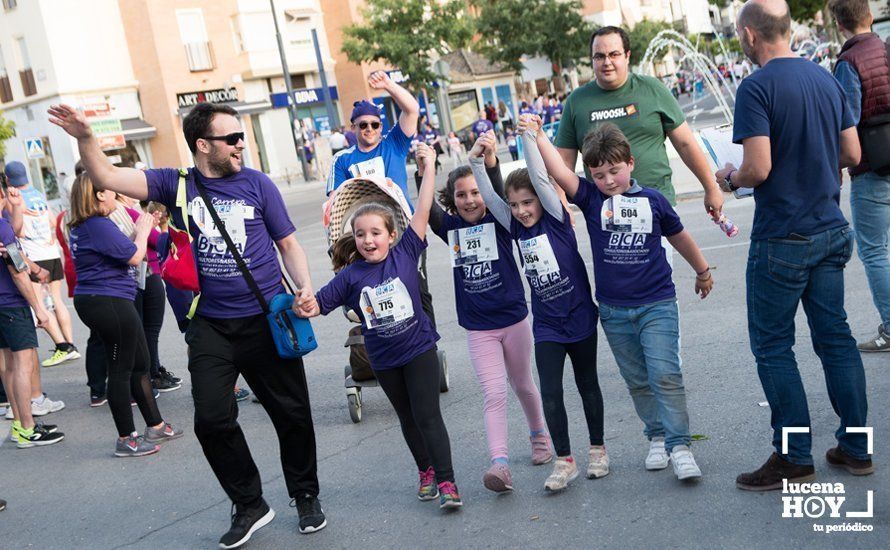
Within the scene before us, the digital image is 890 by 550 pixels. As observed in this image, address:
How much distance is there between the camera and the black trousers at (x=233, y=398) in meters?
4.76

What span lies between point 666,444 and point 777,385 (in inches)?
25.6

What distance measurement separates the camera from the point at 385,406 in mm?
7164

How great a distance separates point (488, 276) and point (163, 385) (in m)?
4.81

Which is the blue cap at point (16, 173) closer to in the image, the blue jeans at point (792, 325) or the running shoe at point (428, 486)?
the running shoe at point (428, 486)

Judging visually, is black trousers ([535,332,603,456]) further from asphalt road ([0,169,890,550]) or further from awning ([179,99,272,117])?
awning ([179,99,272,117])

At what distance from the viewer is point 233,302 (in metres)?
4.78

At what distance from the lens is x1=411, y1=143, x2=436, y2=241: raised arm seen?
489cm

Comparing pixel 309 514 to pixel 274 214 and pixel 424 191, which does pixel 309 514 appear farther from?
pixel 424 191

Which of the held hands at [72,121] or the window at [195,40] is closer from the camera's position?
the held hands at [72,121]

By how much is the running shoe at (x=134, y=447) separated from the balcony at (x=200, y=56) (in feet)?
141

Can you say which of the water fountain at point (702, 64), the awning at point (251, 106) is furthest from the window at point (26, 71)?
the water fountain at point (702, 64)

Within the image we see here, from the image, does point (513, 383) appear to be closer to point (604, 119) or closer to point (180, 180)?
point (604, 119)

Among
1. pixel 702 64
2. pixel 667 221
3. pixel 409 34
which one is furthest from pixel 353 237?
pixel 409 34

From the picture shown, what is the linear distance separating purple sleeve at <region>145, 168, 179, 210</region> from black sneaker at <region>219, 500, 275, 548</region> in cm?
149
